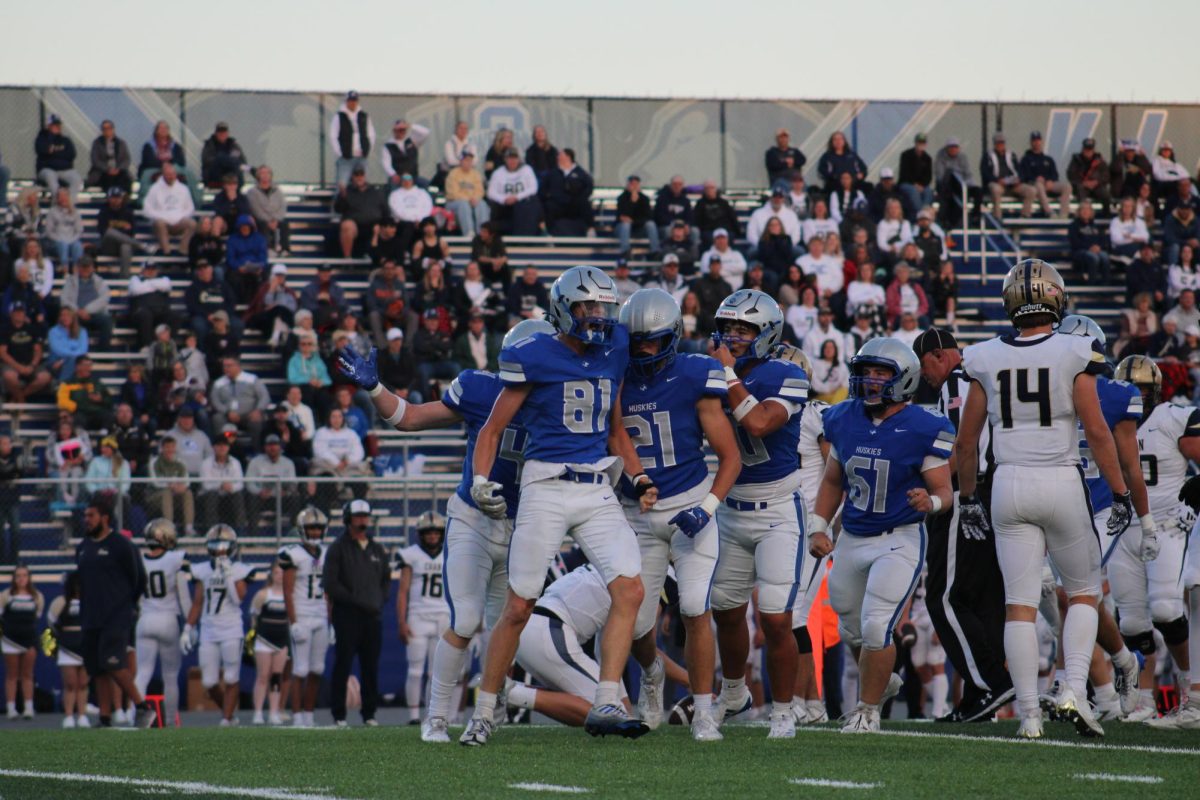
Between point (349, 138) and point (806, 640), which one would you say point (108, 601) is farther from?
point (349, 138)

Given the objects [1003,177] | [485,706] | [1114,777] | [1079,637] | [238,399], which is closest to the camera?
[1114,777]

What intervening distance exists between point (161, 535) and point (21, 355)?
433 centimetres

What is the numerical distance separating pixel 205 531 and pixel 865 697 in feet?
26.9

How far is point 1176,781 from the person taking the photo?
6023 mm

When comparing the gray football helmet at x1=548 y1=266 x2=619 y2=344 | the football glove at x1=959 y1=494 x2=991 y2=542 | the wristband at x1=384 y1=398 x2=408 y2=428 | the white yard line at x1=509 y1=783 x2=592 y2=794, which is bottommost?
the white yard line at x1=509 y1=783 x2=592 y2=794

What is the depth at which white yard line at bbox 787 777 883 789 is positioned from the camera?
587 centimetres

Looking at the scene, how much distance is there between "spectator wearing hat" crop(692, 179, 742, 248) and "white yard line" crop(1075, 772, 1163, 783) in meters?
15.4

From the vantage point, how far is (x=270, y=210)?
20469 millimetres

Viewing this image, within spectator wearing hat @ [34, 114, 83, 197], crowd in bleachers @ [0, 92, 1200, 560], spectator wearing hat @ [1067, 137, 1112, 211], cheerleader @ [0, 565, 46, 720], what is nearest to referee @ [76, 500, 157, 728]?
cheerleader @ [0, 565, 46, 720]

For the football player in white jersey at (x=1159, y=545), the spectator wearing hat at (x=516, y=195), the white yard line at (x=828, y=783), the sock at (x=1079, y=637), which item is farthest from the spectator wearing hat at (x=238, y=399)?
the white yard line at (x=828, y=783)

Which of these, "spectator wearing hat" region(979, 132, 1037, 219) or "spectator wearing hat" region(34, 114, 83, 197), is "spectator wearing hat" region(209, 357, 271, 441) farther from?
"spectator wearing hat" region(979, 132, 1037, 219)

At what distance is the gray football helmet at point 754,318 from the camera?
26.9 feet

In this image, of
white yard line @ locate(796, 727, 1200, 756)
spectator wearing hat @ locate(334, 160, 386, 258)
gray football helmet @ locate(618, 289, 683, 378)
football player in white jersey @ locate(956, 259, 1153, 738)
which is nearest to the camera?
white yard line @ locate(796, 727, 1200, 756)

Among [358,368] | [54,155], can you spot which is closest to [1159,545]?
[358,368]
